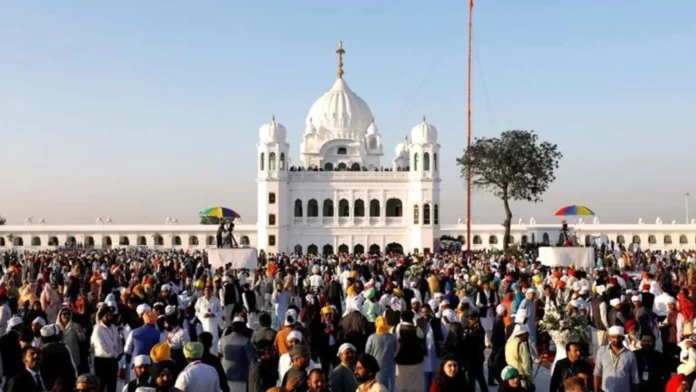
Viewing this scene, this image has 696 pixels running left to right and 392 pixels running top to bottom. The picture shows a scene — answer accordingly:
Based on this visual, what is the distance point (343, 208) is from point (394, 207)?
3553 millimetres

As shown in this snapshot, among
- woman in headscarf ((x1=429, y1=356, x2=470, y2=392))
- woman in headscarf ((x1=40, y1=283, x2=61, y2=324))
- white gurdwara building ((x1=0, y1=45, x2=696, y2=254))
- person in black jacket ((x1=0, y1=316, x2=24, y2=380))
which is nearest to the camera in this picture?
woman in headscarf ((x1=429, y1=356, x2=470, y2=392))

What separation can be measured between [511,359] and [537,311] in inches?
222

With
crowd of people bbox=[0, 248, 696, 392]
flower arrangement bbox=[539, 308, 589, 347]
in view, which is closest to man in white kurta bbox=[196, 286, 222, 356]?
crowd of people bbox=[0, 248, 696, 392]

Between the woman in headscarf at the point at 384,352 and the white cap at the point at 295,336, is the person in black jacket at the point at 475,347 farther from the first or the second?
Result: the white cap at the point at 295,336

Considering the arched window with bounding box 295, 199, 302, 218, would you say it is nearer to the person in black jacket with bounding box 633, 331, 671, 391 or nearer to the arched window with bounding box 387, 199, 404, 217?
the arched window with bounding box 387, 199, 404, 217

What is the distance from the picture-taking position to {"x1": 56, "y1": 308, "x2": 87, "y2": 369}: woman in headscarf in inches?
379

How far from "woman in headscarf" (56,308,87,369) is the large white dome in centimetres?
5158

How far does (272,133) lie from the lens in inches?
2156

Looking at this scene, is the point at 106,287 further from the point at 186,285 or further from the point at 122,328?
the point at 122,328

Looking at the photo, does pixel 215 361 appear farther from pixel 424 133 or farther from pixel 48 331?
pixel 424 133

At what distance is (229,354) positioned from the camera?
8.51m

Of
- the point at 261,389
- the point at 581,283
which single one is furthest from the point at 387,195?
the point at 261,389

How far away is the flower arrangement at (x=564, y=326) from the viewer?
31.9ft

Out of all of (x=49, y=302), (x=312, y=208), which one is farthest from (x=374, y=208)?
(x=49, y=302)
